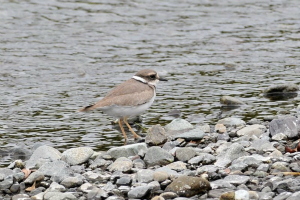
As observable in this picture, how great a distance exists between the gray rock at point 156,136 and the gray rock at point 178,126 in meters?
0.54

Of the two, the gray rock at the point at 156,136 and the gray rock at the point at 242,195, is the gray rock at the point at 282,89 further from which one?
the gray rock at the point at 242,195

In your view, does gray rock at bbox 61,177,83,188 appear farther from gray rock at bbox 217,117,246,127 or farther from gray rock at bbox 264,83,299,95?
gray rock at bbox 264,83,299,95

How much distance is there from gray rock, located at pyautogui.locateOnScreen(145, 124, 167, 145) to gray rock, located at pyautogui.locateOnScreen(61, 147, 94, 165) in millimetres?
1184

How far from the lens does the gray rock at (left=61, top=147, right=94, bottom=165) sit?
8.91 metres

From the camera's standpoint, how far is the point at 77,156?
352 inches

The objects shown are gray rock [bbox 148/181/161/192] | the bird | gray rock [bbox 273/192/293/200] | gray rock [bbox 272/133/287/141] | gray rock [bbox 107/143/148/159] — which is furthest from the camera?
the bird

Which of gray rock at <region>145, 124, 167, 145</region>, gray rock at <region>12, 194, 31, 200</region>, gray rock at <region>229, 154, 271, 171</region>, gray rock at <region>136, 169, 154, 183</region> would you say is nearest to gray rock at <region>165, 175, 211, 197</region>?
gray rock at <region>136, 169, 154, 183</region>

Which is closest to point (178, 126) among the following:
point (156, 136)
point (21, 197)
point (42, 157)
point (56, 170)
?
point (156, 136)

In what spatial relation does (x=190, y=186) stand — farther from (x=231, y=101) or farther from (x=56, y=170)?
(x=231, y=101)

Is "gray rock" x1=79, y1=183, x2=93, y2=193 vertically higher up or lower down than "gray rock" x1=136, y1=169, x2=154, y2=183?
lower down

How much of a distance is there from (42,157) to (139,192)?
7.44ft

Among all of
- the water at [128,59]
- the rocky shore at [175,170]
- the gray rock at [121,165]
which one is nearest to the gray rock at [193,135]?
the rocky shore at [175,170]

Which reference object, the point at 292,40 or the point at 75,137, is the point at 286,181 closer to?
the point at 75,137

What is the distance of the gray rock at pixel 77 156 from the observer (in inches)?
351
